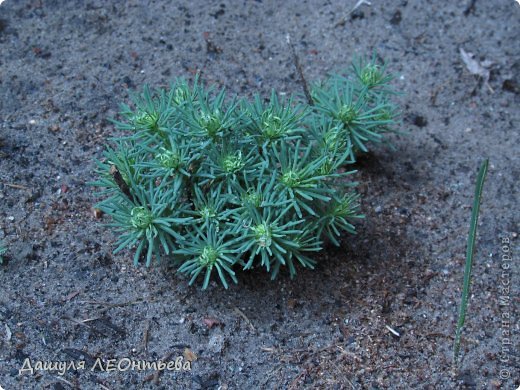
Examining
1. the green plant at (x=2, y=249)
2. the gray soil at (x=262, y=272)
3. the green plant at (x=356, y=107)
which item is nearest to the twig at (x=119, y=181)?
the gray soil at (x=262, y=272)

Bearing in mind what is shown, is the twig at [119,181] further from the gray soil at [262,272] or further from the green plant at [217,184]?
the gray soil at [262,272]

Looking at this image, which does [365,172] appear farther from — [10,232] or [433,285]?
[10,232]

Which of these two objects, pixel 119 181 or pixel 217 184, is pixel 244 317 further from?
pixel 119 181

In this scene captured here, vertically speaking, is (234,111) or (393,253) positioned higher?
(234,111)

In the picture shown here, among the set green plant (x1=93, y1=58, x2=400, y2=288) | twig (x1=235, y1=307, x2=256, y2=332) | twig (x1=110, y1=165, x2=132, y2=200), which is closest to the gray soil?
twig (x1=235, y1=307, x2=256, y2=332)

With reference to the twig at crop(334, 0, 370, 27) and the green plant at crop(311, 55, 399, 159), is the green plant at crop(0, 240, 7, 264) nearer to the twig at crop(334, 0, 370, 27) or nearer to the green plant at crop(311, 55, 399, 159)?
the green plant at crop(311, 55, 399, 159)

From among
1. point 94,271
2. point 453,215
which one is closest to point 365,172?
point 453,215
